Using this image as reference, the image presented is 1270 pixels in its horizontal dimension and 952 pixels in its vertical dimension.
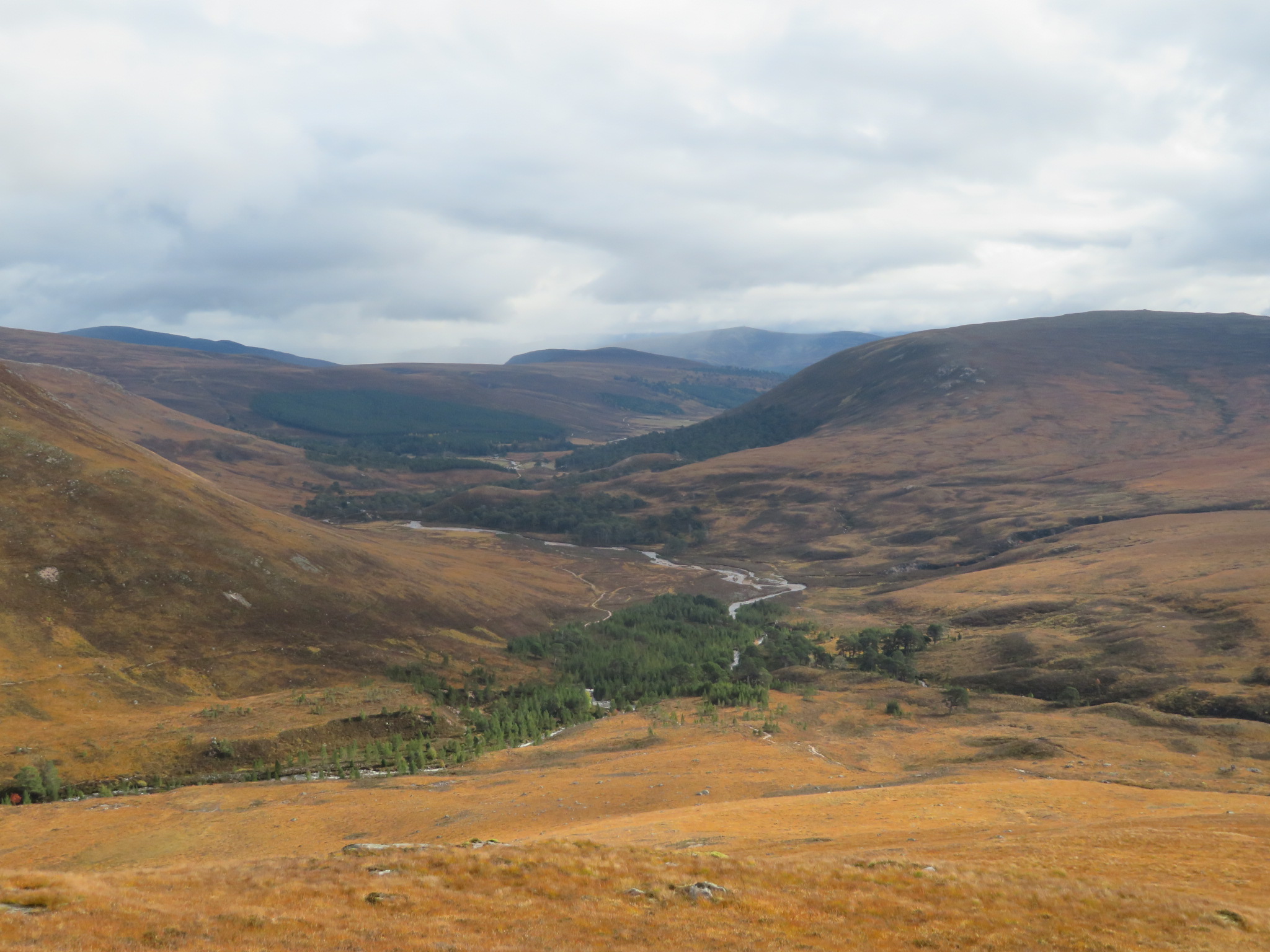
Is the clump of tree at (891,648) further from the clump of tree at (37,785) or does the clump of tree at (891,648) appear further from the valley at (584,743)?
the clump of tree at (37,785)

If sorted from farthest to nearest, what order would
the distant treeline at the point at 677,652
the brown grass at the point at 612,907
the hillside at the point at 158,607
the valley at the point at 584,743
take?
the distant treeline at the point at 677,652
the hillside at the point at 158,607
the valley at the point at 584,743
the brown grass at the point at 612,907

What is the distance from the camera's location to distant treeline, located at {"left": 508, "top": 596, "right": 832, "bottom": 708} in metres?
101

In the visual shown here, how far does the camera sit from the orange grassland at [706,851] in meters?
24.4

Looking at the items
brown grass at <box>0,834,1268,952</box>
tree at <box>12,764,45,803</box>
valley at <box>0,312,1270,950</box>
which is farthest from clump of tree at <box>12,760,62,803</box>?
brown grass at <box>0,834,1268,952</box>

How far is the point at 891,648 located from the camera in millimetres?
116500

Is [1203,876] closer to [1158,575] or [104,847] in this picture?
[104,847]

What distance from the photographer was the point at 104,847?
1845 inches

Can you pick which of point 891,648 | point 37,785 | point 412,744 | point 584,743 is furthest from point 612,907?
point 891,648

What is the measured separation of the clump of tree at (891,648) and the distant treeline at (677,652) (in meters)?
5.04

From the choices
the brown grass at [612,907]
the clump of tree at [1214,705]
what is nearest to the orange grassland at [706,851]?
the brown grass at [612,907]

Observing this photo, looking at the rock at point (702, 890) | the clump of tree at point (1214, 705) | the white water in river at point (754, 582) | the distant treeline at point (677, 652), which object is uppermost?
the rock at point (702, 890)

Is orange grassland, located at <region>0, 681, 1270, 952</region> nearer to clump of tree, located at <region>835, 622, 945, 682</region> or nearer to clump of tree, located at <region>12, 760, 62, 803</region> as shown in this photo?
clump of tree, located at <region>12, 760, 62, 803</region>

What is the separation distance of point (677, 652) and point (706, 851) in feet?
286

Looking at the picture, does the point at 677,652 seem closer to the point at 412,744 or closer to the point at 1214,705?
the point at 412,744
